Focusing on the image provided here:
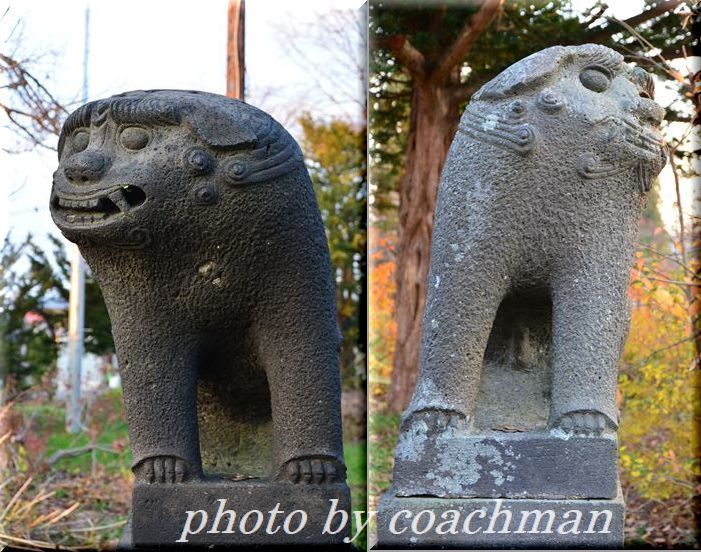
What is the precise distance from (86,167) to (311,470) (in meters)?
0.94

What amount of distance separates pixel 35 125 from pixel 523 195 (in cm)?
299

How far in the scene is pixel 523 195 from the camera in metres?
2.24

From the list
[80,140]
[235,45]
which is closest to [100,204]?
[80,140]

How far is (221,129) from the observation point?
7.36 ft

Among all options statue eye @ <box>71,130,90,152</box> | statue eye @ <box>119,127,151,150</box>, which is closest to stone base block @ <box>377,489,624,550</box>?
statue eye @ <box>119,127,151,150</box>

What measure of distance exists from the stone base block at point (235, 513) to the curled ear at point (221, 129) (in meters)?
0.85

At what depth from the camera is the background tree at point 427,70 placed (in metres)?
4.96

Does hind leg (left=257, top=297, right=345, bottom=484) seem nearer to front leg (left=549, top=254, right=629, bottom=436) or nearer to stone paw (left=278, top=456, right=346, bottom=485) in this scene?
stone paw (left=278, top=456, right=346, bottom=485)

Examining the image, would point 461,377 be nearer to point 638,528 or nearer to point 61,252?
point 638,528

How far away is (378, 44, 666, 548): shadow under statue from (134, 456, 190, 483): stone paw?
52 centimetres

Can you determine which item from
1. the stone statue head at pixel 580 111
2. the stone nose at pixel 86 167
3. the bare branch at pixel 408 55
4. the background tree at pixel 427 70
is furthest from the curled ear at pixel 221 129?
the bare branch at pixel 408 55

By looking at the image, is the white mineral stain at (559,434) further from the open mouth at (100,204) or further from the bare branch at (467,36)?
the bare branch at (467,36)

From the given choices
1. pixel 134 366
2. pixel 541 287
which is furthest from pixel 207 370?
pixel 541 287

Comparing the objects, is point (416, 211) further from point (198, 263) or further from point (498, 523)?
point (498, 523)
